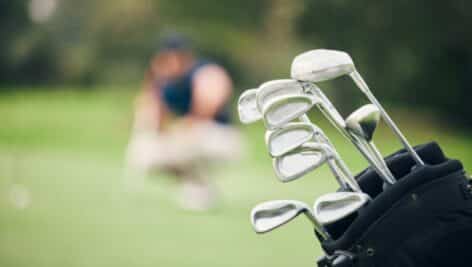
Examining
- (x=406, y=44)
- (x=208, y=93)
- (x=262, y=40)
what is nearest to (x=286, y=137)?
(x=208, y=93)

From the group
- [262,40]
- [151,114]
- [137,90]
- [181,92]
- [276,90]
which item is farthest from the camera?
Result: [137,90]

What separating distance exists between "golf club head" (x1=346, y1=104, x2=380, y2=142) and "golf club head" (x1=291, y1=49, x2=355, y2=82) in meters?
0.08

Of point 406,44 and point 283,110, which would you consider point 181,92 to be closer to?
point 283,110

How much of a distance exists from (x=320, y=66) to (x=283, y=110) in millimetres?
Result: 101

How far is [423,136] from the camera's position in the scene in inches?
623

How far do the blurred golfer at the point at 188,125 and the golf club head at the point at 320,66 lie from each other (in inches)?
250

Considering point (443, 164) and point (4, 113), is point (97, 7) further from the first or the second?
point (443, 164)

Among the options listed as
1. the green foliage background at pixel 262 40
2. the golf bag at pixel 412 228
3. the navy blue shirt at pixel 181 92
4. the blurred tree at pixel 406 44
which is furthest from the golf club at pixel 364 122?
the blurred tree at pixel 406 44

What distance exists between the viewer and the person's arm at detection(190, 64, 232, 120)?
8164 mm

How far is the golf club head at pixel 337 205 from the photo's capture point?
67.1 inches

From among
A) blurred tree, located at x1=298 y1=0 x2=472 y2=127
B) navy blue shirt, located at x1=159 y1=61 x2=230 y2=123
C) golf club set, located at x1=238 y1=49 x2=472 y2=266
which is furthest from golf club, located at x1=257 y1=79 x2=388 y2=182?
blurred tree, located at x1=298 y1=0 x2=472 y2=127

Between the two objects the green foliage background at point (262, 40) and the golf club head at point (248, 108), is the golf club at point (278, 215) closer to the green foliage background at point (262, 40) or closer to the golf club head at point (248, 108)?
the golf club head at point (248, 108)

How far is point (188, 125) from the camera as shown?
8500mm

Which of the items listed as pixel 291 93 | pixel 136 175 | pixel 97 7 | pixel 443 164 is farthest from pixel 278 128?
pixel 97 7
